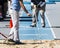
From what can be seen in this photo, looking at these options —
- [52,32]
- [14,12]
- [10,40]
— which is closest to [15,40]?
[10,40]

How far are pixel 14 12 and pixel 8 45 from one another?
1.20 metres

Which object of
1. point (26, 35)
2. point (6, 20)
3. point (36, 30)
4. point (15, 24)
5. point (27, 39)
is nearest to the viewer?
point (15, 24)

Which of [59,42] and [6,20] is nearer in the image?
[59,42]

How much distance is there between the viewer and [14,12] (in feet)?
35.5

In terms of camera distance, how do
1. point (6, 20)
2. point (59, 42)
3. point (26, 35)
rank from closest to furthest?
point (59, 42) < point (26, 35) < point (6, 20)

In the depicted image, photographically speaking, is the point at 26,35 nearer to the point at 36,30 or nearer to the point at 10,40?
the point at 36,30

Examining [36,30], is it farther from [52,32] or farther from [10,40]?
[10,40]

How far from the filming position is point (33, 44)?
1110cm

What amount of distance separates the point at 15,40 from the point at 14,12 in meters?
1.01

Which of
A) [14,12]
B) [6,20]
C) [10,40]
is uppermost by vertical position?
[14,12]

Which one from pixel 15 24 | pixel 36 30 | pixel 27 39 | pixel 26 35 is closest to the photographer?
pixel 15 24

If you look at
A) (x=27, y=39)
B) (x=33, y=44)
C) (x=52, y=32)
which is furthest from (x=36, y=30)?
(x=33, y=44)

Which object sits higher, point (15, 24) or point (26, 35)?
point (15, 24)

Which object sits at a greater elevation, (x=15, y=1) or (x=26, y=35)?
(x=15, y=1)
